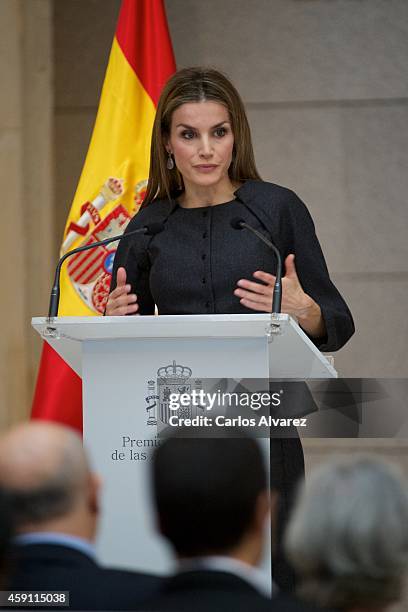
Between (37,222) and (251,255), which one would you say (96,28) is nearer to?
(37,222)

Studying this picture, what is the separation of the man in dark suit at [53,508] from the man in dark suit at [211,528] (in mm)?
149

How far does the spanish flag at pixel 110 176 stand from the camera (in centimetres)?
503

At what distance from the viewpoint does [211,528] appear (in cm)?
169

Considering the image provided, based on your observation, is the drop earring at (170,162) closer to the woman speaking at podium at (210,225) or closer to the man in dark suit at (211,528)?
the woman speaking at podium at (210,225)

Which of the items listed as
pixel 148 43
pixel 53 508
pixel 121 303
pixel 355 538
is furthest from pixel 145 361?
pixel 148 43

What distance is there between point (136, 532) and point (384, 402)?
64 centimetres

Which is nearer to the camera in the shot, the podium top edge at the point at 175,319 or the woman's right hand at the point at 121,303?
the podium top edge at the point at 175,319

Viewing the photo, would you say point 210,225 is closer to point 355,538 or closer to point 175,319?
point 175,319

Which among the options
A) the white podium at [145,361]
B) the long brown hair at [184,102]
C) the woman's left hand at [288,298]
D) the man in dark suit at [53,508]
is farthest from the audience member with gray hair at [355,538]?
the long brown hair at [184,102]

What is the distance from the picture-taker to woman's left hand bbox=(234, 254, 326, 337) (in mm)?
2883

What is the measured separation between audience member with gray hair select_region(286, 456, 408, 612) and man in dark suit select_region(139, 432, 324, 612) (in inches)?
2.7

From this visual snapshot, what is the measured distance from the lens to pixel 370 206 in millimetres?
5727

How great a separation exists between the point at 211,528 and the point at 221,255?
1.67m

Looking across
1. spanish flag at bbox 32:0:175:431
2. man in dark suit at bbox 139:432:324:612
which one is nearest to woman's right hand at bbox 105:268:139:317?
man in dark suit at bbox 139:432:324:612
